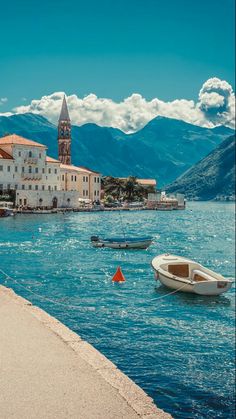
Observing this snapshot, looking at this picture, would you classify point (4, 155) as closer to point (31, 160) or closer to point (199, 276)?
point (31, 160)

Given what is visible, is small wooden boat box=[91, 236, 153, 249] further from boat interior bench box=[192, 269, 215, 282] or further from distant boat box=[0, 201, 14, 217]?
distant boat box=[0, 201, 14, 217]

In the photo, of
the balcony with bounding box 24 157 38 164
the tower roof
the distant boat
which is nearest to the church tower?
the tower roof

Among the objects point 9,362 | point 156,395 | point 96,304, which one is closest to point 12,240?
point 96,304

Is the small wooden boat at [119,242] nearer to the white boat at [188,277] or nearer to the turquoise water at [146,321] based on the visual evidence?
the turquoise water at [146,321]

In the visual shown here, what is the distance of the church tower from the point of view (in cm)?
10900

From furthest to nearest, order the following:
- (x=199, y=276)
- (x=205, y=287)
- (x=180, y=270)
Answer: (x=180, y=270), (x=199, y=276), (x=205, y=287)

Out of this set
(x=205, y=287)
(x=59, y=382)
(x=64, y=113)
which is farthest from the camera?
(x=64, y=113)

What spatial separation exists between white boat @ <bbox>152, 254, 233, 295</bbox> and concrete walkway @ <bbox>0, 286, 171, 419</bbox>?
1129 centimetres

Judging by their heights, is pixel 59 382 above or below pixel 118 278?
above

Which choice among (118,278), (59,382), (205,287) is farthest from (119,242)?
(59,382)

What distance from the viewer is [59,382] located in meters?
5.24

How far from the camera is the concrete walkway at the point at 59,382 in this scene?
4.57 meters

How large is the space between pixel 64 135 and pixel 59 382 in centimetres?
10865

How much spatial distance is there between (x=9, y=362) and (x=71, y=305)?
383 inches
